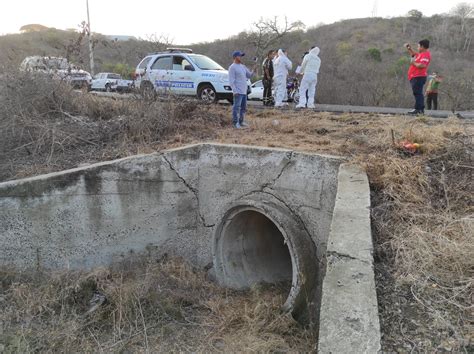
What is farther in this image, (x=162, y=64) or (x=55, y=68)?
(x=162, y=64)

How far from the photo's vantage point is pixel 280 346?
4.27 metres

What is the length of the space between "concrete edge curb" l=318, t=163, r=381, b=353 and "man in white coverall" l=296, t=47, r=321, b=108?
270 inches

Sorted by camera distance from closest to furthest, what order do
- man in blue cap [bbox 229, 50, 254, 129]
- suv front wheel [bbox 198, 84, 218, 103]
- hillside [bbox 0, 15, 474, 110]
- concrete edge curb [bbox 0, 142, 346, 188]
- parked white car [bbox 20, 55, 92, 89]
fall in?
1. concrete edge curb [bbox 0, 142, 346, 188]
2. man in blue cap [bbox 229, 50, 254, 129]
3. parked white car [bbox 20, 55, 92, 89]
4. suv front wheel [bbox 198, 84, 218, 103]
5. hillside [bbox 0, 15, 474, 110]

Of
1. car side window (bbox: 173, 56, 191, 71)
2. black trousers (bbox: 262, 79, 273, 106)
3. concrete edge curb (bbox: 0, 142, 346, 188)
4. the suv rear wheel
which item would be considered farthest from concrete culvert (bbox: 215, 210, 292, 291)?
car side window (bbox: 173, 56, 191, 71)

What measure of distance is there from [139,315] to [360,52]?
34525 millimetres

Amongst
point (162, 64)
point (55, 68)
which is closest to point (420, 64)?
point (162, 64)

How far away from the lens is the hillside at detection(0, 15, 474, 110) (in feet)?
57.5

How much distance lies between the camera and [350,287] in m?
2.62

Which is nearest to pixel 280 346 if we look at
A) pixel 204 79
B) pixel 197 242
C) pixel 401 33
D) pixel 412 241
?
pixel 412 241

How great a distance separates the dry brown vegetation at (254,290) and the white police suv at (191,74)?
2731 millimetres

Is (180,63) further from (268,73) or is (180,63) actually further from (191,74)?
(268,73)

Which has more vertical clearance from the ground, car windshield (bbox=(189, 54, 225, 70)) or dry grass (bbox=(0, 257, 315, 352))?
car windshield (bbox=(189, 54, 225, 70))

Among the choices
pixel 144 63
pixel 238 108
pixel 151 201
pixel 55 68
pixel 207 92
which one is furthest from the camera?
pixel 144 63

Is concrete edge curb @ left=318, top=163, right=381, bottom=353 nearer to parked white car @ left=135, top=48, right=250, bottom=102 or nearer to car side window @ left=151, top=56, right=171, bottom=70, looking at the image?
parked white car @ left=135, top=48, right=250, bottom=102
